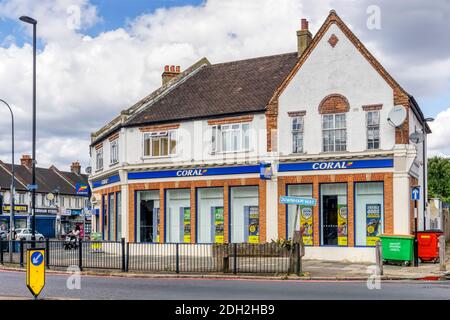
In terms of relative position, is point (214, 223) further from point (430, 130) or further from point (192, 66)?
point (430, 130)

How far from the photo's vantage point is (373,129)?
27672 mm

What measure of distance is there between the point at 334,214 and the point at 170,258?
867cm

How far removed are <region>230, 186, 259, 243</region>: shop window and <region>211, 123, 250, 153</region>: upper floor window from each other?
1984mm

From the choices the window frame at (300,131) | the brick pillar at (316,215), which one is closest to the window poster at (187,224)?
the window frame at (300,131)

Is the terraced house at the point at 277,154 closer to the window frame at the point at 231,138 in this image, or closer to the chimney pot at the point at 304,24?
the window frame at the point at 231,138

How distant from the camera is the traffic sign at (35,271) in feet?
42.3

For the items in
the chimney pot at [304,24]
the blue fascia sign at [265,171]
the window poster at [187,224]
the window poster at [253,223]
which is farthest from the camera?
the chimney pot at [304,24]

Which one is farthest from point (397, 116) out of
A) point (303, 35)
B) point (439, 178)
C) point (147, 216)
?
point (439, 178)

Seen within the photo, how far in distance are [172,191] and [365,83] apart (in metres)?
11.2

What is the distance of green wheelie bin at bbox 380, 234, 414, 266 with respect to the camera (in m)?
23.6

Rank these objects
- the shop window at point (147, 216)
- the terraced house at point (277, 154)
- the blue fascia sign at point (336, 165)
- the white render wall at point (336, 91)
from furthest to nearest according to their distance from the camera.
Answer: the shop window at point (147, 216), the white render wall at point (336, 91), the terraced house at point (277, 154), the blue fascia sign at point (336, 165)

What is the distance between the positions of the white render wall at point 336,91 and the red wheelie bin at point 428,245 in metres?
4.14

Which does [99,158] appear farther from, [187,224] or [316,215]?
[316,215]
